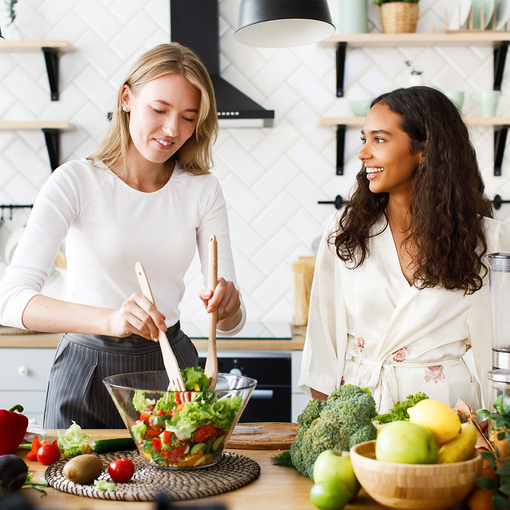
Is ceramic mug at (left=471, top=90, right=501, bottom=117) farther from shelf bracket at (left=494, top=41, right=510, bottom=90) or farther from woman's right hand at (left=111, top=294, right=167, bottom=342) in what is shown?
woman's right hand at (left=111, top=294, right=167, bottom=342)

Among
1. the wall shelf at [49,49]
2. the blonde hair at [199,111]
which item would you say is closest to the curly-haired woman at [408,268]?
the blonde hair at [199,111]

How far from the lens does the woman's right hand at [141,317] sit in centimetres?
102

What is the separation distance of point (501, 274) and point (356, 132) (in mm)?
2071

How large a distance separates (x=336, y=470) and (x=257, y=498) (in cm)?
13

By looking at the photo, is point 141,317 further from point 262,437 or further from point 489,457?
point 489,457

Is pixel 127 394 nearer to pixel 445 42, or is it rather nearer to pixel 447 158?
pixel 447 158

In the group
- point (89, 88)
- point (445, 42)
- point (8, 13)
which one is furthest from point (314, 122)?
point (8, 13)

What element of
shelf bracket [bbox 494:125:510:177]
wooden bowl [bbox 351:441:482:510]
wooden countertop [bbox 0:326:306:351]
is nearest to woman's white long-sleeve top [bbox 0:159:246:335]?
wooden bowl [bbox 351:441:482:510]

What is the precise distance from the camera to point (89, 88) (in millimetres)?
3016

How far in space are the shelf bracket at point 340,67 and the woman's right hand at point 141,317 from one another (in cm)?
224

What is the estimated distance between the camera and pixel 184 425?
0.92 meters

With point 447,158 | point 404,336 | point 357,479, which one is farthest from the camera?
point 447,158

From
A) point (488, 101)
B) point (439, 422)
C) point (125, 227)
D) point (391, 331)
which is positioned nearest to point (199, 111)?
point (125, 227)

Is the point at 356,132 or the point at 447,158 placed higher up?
the point at 356,132
